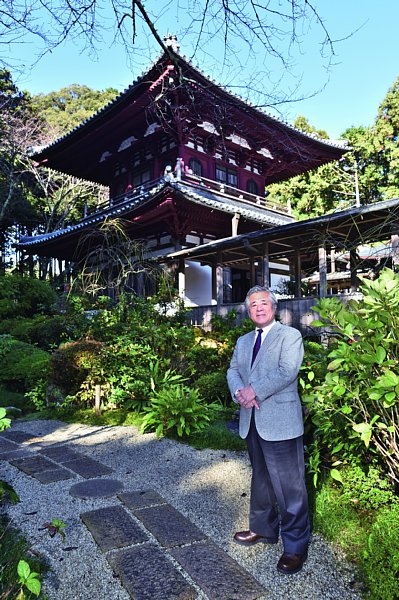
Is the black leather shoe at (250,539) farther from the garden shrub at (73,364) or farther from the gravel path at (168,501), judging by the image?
the garden shrub at (73,364)

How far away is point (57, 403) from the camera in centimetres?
698

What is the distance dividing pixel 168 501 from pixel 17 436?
316cm

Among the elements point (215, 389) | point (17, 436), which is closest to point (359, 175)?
point (215, 389)

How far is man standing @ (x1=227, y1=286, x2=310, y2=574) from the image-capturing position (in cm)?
234

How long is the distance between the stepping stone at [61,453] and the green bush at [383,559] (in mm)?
3199

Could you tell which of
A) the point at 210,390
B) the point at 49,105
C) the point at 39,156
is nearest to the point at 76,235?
the point at 39,156

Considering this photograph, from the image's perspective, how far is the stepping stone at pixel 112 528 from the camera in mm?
2592

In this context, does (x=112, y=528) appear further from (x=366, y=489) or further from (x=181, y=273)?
(x=181, y=273)

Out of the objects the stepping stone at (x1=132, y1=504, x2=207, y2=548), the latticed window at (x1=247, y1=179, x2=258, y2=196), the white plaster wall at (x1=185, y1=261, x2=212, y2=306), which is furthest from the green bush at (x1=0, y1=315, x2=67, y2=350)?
the latticed window at (x1=247, y1=179, x2=258, y2=196)

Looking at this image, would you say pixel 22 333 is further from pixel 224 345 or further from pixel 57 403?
pixel 224 345

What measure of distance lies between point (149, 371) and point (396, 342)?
469 cm

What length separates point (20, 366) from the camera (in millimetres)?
8500

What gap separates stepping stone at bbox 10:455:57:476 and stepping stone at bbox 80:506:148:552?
4.19 ft

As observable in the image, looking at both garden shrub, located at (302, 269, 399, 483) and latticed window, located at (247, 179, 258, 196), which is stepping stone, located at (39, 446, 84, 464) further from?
latticed window, located at (247, 179, 258, 196)
